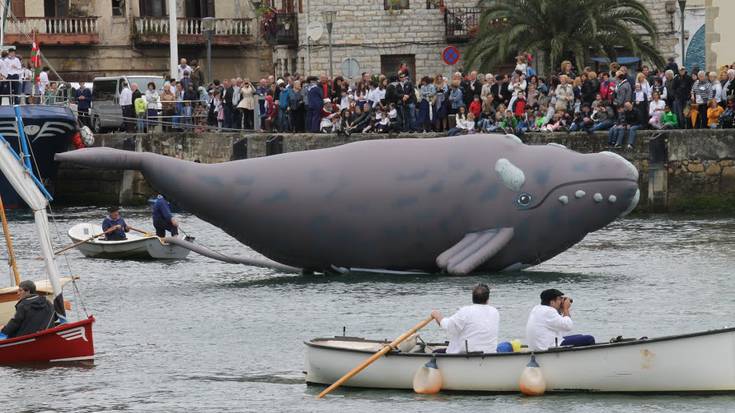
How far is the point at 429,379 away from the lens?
2953 cm

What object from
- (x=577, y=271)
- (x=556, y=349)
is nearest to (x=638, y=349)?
(x=556, y=349)

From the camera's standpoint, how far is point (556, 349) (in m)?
28.9

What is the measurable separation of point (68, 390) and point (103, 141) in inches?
1640

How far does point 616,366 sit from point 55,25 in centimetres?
7633

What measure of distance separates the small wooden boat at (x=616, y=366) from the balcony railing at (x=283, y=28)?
65445mm

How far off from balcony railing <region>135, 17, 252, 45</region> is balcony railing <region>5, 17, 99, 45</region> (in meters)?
2.62

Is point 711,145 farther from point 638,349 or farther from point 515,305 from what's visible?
point 638,349

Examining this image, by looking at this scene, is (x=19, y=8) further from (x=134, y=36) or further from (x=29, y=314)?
(x=29, y=314)

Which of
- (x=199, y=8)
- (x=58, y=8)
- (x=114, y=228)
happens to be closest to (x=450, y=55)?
(x=114, y=228)

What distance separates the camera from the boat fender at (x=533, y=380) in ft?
95.0

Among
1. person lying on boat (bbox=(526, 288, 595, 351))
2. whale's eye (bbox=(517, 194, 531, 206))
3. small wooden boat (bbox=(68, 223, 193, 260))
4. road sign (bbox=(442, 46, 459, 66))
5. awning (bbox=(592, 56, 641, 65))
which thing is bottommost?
small wooden boat (bbox=(68, 223, 193, 260))

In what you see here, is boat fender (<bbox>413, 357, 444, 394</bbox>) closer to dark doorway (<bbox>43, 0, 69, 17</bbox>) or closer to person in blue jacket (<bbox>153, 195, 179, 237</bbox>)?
person in blue jacket (<bbox>153, 195, 179, 237</bbox>)

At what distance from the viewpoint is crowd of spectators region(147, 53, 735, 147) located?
5834 centimetres

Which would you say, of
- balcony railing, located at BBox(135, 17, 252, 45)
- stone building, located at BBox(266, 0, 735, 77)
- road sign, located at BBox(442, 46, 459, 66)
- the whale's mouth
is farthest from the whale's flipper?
balcony railing, located at BBox(135, 17, 252, 45)
